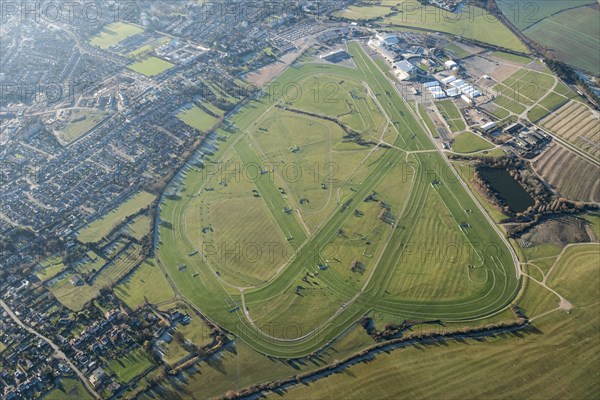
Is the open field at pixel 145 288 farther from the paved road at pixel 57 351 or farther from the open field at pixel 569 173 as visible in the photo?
the open field at pixel 569 173

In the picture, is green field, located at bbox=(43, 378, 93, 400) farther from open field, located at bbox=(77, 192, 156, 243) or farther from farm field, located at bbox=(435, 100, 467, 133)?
farm field, located at bbox=(435, 100, 467, 133)

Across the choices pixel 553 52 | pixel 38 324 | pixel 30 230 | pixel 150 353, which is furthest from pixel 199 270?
pixel 553 52

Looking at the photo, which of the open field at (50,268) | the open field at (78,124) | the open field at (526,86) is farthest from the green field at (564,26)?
the open field at (50,268)

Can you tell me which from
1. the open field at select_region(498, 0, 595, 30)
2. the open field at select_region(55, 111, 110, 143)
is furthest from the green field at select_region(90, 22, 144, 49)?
the open field at select_region(498, 0, 595, 30)

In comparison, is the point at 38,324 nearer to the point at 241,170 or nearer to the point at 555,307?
the point at 241,170

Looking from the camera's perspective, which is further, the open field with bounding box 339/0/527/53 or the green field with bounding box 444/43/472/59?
the open field with bounding box 339/0/527/53

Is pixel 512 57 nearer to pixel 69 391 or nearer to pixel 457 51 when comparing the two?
pixel 457 51
